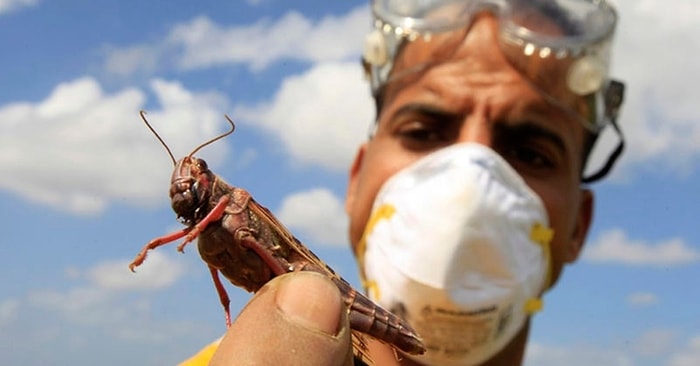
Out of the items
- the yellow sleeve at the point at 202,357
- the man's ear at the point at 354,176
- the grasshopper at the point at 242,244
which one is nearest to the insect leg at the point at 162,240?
the grasshopper at the point at 242,244

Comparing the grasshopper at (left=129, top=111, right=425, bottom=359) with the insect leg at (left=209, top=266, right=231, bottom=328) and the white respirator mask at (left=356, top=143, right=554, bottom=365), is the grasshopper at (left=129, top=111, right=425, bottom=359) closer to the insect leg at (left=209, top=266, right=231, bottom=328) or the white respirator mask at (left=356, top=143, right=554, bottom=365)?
the insect leg at (left=209, top=266, right=231, bottom=328)

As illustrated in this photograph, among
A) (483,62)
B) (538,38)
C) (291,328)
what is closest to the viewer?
(291,328)

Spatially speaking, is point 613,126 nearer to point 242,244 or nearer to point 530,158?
point 530,158

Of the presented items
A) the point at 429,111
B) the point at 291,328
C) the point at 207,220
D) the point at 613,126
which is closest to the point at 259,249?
the point at 207,220

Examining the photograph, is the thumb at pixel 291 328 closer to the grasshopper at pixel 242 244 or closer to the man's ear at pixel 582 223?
the grasshopper at pixel 242 244

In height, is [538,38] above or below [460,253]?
above

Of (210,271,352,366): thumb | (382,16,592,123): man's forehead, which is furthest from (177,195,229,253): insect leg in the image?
(382,16,592,123): man's forehead
